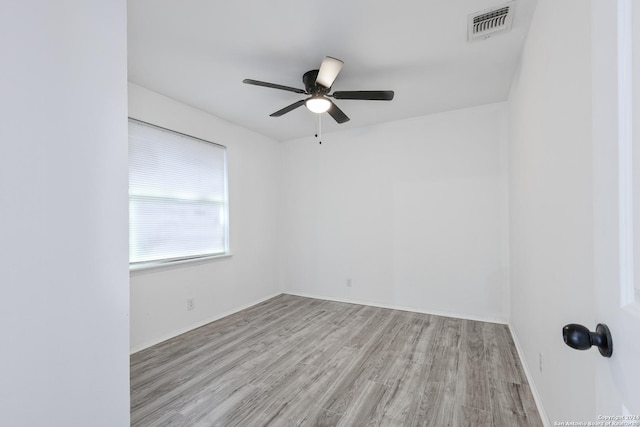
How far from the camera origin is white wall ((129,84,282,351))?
2.78m

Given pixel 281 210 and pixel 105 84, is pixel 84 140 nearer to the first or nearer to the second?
pixel 105 84

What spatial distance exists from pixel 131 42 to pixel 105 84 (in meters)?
1.38

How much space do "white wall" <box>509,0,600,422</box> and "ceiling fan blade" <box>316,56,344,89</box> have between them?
48.8 inches

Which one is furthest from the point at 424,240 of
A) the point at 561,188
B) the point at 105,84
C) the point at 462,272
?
the point at 105,84

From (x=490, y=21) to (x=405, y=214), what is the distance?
2.33 meters

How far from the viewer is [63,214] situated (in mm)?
952

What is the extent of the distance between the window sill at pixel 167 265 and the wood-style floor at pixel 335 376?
77 centimetres

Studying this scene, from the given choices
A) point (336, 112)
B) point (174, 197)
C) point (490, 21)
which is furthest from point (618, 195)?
point (174, 197)

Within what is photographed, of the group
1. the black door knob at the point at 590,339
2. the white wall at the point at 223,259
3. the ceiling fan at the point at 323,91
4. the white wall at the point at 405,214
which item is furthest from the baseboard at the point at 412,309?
the black door knob at the point at 590,339

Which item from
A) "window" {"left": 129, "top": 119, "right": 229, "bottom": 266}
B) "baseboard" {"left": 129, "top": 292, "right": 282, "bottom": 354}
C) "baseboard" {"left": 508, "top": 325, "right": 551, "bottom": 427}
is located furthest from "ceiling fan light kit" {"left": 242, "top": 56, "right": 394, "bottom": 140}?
"baseboard" {"left": 129, "top": 292, "right": 282, "bottom": 354}

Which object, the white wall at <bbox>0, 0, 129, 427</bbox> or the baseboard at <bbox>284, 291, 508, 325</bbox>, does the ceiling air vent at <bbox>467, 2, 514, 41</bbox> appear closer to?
the white wall at <bbox>0, 0, 129, 427</bbox>

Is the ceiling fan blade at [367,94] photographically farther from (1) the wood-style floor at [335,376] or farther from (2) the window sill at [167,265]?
(2) the window sill at [167,265]

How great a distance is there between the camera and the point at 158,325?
113 inches

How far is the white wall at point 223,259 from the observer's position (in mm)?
2777
